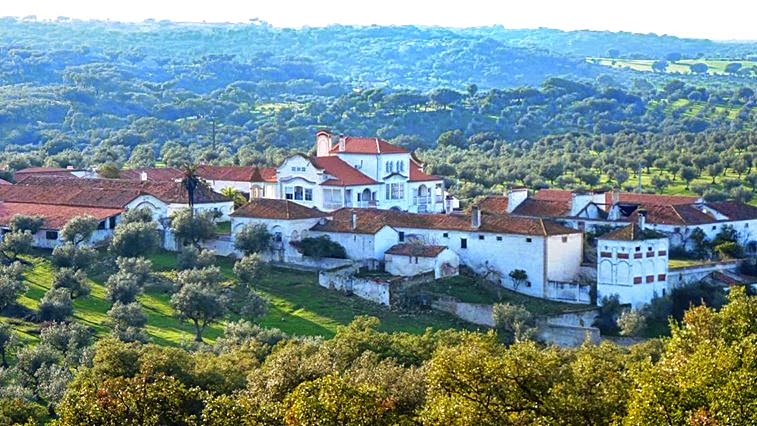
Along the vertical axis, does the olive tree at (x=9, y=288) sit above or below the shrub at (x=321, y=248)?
above

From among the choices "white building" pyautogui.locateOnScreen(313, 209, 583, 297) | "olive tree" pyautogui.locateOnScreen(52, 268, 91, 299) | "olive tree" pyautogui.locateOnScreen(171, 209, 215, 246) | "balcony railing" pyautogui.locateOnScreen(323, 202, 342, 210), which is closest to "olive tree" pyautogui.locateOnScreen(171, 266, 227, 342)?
"olive tree" pyautogui.locateOnScreen(52, 268, 91, 299)

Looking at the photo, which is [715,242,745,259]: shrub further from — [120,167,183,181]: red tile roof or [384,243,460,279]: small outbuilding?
[120,167,183,181]: red tile roof

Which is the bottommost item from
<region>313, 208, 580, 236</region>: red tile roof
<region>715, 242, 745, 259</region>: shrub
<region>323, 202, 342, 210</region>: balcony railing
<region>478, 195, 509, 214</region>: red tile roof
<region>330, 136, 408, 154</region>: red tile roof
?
<region>715, 242, 745, 259</region>: shrub

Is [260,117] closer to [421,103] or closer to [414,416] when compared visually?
[421,103]

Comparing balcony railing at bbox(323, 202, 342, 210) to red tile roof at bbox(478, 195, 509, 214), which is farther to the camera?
red tile roof at bbox(478, 195, 509, 214)

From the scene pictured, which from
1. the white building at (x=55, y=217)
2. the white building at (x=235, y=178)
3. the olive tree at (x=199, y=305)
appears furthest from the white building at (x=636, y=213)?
the olive tree at (x=199, y=305)

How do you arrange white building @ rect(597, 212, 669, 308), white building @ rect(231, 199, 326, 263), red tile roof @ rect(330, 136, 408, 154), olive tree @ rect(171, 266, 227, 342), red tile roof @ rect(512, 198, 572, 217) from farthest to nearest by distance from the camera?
red tile roof @ rect(330, 136, 408, 154)
red tile roof @ rect(512, 198, 572, 217)
white building @ rect(231, 199, 326, 263)
white building @ rect(597, 212, 669, 308)
olive tree @ rect(171, 266, 227, 342)

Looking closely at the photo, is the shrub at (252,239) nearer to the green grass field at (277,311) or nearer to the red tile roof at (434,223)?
the green grass field at (277,311)
